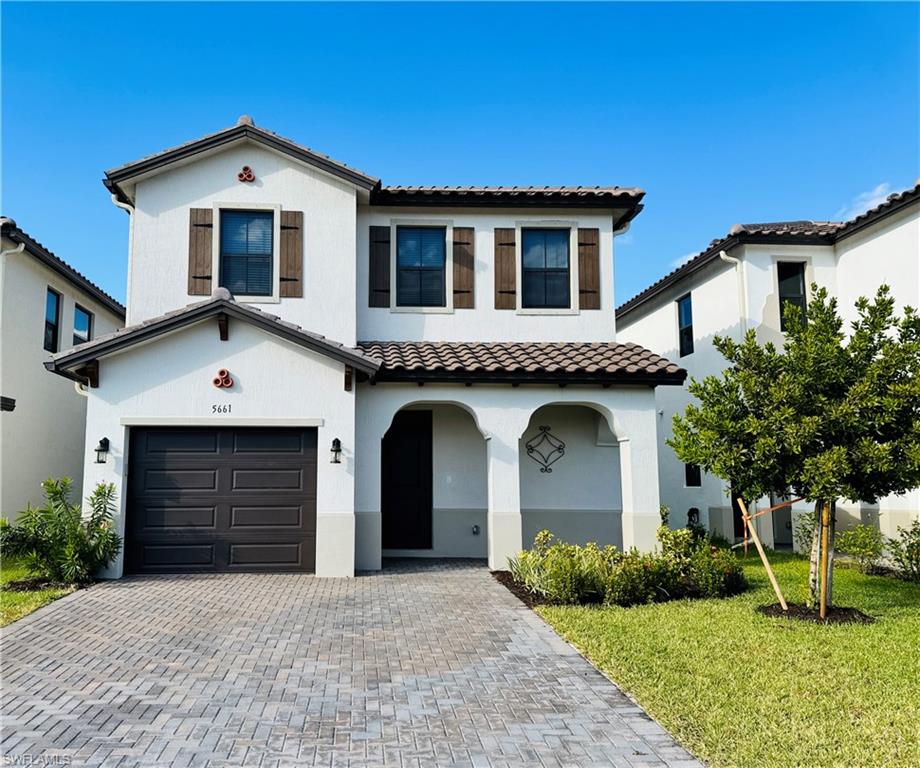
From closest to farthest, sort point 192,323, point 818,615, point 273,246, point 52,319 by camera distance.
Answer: point 818,615
point 192,323
point 273,246
point 52,319

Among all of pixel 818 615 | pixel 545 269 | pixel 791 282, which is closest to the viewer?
pixel 818 615

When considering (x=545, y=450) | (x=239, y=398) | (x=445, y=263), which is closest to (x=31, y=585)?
(x=239, y=398)

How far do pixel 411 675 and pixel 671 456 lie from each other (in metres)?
14.0

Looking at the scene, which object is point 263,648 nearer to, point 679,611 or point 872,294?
point 679,611

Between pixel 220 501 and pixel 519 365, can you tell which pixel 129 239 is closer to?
pixel 220 501

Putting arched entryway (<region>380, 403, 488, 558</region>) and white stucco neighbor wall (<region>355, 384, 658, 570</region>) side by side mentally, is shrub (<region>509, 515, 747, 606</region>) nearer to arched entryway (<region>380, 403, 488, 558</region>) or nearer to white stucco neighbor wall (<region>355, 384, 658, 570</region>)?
white stucco neighbor wall (<region>355, 384, 658, 570</region>)

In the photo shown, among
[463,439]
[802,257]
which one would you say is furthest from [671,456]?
[463,439]

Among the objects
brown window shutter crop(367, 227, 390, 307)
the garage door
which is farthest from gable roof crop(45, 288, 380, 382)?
brown window shutter crop(367, 227, 390, 307)

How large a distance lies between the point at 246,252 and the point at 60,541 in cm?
599

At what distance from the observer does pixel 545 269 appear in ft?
47.1

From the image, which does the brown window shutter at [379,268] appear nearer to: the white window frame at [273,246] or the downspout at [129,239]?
the white window frame at [273,246]

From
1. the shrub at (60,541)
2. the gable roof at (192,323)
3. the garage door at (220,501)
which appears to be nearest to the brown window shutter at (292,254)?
the gable roof at (192,323)

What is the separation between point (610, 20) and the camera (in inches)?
503

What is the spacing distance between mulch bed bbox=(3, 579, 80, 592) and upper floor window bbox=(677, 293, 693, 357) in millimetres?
14909
